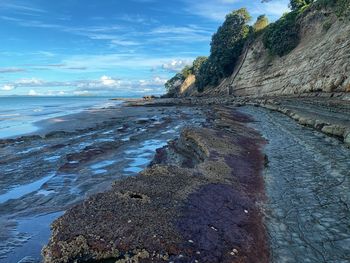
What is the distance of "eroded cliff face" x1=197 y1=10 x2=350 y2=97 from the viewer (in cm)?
3062

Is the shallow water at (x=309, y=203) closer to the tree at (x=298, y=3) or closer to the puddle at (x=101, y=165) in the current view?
the puddle at (x=101, y=165)

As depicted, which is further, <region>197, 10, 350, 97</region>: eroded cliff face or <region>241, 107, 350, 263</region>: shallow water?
<region>197, 10, 350, 97</region>: eroded cliff face

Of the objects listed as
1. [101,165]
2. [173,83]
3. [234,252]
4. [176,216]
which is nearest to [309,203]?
[234,252]

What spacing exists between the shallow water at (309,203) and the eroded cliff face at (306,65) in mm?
17024

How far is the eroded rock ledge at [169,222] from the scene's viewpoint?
5531mm

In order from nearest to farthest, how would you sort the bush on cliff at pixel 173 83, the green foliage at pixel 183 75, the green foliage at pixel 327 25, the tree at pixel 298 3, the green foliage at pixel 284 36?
the green foliage at pixel 327 25
the green foliage at pixel 284 36
the tree at pixel 298 3
the green foliage at pixel 183 75
the bush on cliff at pixel 173 83

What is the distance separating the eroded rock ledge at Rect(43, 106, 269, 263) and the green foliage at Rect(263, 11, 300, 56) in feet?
158

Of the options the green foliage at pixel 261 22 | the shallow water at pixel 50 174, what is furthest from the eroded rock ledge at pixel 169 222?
the green foliage at pixel 261 22

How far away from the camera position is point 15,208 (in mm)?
9789

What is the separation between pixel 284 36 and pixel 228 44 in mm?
28220

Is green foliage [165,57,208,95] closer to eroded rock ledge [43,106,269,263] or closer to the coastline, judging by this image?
the coastline

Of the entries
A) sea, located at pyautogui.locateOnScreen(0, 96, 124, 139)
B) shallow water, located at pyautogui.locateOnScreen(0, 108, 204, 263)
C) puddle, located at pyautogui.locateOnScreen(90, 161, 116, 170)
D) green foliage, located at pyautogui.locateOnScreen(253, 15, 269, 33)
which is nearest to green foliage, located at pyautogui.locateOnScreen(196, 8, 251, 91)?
green foliage, located at pyautogui.locateOnScreen(253, 15, 269, 33)

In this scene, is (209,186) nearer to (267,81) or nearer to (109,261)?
(109,261)

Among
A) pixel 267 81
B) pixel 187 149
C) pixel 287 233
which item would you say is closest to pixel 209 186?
pixel 287 233
